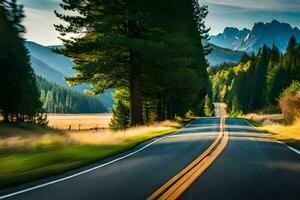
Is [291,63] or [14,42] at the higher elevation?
[291,63]

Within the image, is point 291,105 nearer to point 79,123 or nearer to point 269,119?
point 269,119

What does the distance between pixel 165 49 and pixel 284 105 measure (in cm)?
1476

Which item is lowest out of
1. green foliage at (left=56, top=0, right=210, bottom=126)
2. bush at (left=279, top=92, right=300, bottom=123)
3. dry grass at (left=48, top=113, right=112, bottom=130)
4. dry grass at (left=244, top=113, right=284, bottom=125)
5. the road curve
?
dry grass at (left=48, top=113, right=112, bottom=130)

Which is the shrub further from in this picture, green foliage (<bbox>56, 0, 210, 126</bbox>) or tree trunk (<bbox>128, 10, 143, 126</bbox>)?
tree trunk (<bbox>128, 10, 143, 126</bbox>)

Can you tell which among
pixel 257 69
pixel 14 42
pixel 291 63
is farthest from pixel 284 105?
pixel 257 69

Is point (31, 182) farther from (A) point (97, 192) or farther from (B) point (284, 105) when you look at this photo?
(B) point (284, 105)

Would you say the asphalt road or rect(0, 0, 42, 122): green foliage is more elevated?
rect(0, 0, 42, 122): green foliage

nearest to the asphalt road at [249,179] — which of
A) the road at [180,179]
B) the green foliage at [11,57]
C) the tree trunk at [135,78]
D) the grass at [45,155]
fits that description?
the road at [180,179]

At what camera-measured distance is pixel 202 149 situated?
1686 centimetres

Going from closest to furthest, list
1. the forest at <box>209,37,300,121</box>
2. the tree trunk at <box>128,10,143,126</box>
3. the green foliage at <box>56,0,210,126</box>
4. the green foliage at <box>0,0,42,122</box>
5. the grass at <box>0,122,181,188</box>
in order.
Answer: the grass at <box>0,122,181,188</box>, the green foliage at <box>0,0,42,122</box>, the green foliage at <box>56,0,210,126</box>, the tree trunk at <box>128,10,143,126</box>, the forest at <box>209,37,300,121</box>

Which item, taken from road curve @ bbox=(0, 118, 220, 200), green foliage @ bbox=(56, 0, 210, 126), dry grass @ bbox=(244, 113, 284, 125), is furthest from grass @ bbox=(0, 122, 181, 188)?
dry grass @ bbox=(244, 113, 284, 125)

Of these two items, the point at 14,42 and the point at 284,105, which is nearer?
the point at 14,42

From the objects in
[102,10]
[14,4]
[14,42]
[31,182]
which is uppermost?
[102,10]

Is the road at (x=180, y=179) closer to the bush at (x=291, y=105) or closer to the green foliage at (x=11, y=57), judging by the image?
the green foliage at (x=11, y=57)
